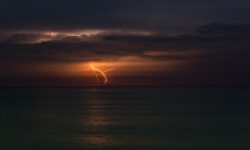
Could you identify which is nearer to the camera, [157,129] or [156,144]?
[156,144]

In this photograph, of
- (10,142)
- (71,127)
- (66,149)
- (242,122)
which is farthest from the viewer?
(242,122)

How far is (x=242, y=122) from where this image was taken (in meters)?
56.9

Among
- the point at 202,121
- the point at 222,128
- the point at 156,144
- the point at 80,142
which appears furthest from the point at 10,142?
the point at 202,121

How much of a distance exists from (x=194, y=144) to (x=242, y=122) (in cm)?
2082

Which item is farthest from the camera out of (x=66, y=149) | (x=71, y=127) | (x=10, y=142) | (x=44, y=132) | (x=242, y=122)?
(x=242, y=122)

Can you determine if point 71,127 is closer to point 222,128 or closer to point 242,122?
point 222,128

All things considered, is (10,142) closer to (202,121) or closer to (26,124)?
(26,124)

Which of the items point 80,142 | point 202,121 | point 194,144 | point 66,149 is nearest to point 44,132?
point 80,142

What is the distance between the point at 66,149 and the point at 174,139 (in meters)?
10.2

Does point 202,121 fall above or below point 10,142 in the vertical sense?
below

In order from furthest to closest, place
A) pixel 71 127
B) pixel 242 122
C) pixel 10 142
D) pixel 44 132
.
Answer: pixel 242 122, pixel 71 127, pixel 44 132, pixel 10 142

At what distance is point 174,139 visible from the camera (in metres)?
41.5

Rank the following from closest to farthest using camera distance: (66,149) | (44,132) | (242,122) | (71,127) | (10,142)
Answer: (66,149) < (10,142) < (44,132) < (71,127) < (242,122)

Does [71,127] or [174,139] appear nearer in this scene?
[174,139]
